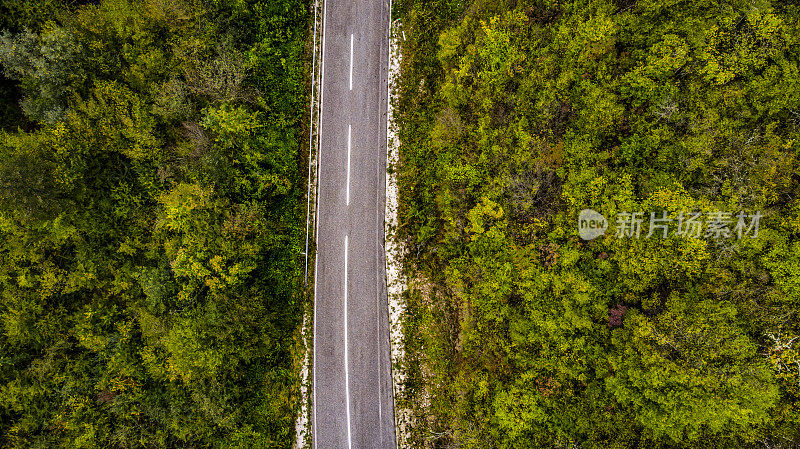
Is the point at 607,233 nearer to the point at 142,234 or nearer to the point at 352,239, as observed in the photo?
the point at 352,239

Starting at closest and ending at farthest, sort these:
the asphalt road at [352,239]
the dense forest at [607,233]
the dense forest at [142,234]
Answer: the dense forest at [607,233], the dense forest at [142,234], the asphalt road at [352,239]

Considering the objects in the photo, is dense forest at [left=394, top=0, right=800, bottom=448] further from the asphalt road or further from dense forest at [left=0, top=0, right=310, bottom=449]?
dense forest at [left=0, top=0, right=310, bottom=449]

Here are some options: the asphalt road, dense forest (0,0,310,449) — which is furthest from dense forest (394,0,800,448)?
dense forest (0,0,310,449)

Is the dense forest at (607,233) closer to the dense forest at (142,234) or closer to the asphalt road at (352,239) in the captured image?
the asphalt road at (352,239)

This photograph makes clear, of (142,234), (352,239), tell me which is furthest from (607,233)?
(142,234)

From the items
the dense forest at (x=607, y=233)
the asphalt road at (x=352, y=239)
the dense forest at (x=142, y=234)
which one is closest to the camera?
the dense forest at (x=607, y=233)

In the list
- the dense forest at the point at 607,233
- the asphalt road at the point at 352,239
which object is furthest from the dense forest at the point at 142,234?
the dense forest at the point at 607,233
